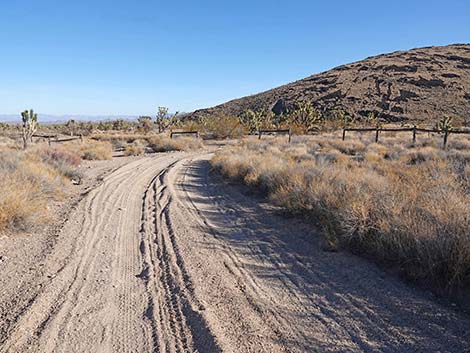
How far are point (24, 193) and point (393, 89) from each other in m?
95.6

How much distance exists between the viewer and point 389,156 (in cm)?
2147

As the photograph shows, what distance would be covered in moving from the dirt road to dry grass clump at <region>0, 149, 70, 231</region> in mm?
966

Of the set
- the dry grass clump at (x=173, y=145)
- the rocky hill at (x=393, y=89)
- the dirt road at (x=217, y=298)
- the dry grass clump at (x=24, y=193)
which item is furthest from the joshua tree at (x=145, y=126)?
the dirt road at (x=217, y=298)

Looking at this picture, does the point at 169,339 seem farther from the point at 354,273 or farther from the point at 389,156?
the point at 389,156

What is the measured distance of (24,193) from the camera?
9.05m

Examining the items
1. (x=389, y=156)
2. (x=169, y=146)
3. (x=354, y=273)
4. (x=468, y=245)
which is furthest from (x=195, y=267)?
(x=169, y=146)

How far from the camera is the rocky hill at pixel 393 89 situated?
81.7m

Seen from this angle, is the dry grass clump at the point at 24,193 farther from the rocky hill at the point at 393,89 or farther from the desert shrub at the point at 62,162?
the rocky hill at the point at 393,89

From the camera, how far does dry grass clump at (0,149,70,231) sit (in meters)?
8.08

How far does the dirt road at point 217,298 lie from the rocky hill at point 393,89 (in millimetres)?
73215

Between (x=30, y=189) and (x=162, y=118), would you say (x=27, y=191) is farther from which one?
(x=162, y=118)

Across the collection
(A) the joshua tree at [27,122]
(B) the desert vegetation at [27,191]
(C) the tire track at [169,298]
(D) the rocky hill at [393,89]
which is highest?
(D) the rocky hill at [393,89]

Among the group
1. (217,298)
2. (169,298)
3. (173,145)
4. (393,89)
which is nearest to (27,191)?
(169,298)

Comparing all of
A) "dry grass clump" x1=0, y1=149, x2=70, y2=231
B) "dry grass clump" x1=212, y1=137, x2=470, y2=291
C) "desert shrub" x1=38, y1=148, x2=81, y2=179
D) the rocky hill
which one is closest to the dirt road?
"dry grass clump" x1=212, y1=137, x2=470, y2=291
